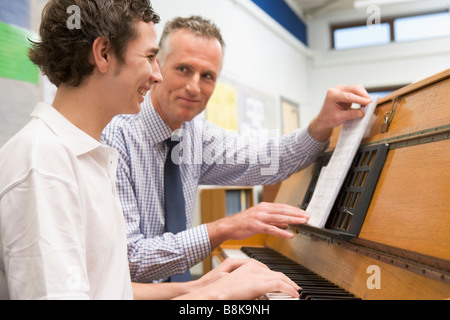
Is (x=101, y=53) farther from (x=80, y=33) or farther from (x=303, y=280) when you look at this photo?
(x=303, y=280)

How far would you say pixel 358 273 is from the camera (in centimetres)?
119

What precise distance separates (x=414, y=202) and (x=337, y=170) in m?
0.44

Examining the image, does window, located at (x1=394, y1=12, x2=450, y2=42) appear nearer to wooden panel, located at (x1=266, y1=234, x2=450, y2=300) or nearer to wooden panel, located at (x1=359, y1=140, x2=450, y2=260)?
wooden panel, located at (x1=266, y1=234, x2=450, y2=300)

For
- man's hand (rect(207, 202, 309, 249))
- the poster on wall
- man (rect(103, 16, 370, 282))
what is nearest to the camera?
man's hand (rect(207, 202, 309, 249))

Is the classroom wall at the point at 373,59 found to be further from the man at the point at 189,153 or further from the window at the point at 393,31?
the man at the point at 189,153

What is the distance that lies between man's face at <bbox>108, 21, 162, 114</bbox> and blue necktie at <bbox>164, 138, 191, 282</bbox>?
689mm

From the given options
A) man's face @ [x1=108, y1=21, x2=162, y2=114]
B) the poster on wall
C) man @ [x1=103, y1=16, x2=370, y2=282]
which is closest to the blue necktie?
man @ [x1=103, y1=16, x2=370, y2=282]

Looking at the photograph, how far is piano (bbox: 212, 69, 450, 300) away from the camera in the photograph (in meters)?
0.97

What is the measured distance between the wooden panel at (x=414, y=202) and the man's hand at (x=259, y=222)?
0.76 feet

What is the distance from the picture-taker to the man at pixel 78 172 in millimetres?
735

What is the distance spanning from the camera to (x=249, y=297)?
0.95 metres

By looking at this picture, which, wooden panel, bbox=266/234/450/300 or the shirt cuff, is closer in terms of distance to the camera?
wooden panel, bbox=266/234/450/300
